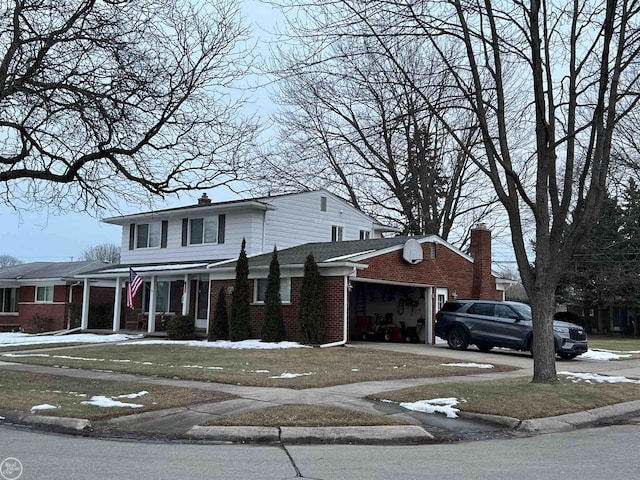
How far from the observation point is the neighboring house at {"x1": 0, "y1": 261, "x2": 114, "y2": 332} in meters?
35.5

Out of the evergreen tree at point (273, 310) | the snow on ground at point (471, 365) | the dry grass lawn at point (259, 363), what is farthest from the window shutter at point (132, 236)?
the snow on ground at point (471, 365)

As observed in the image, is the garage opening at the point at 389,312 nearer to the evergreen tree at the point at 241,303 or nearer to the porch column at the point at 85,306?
the evergreen tree at the point at 241,303

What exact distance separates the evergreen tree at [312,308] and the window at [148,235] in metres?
12.3

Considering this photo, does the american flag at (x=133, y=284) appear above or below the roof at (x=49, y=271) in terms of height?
below

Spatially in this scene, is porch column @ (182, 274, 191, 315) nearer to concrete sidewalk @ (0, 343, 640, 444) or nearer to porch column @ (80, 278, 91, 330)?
porch column @ (80, 278, 91, 330)

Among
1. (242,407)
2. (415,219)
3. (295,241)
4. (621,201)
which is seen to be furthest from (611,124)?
(621,201)

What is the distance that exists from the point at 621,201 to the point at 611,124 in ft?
128

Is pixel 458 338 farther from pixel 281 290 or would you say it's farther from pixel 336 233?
pixel 336 233

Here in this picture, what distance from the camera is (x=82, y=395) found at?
37.8 feet

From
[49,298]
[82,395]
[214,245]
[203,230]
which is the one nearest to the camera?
[82,395]

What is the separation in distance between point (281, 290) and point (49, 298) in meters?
18.3

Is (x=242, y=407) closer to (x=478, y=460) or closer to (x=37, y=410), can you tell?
(x=37, y=410)

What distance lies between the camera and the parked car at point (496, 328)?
20.4 m

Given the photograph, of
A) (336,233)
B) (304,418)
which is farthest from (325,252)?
(304,418)
